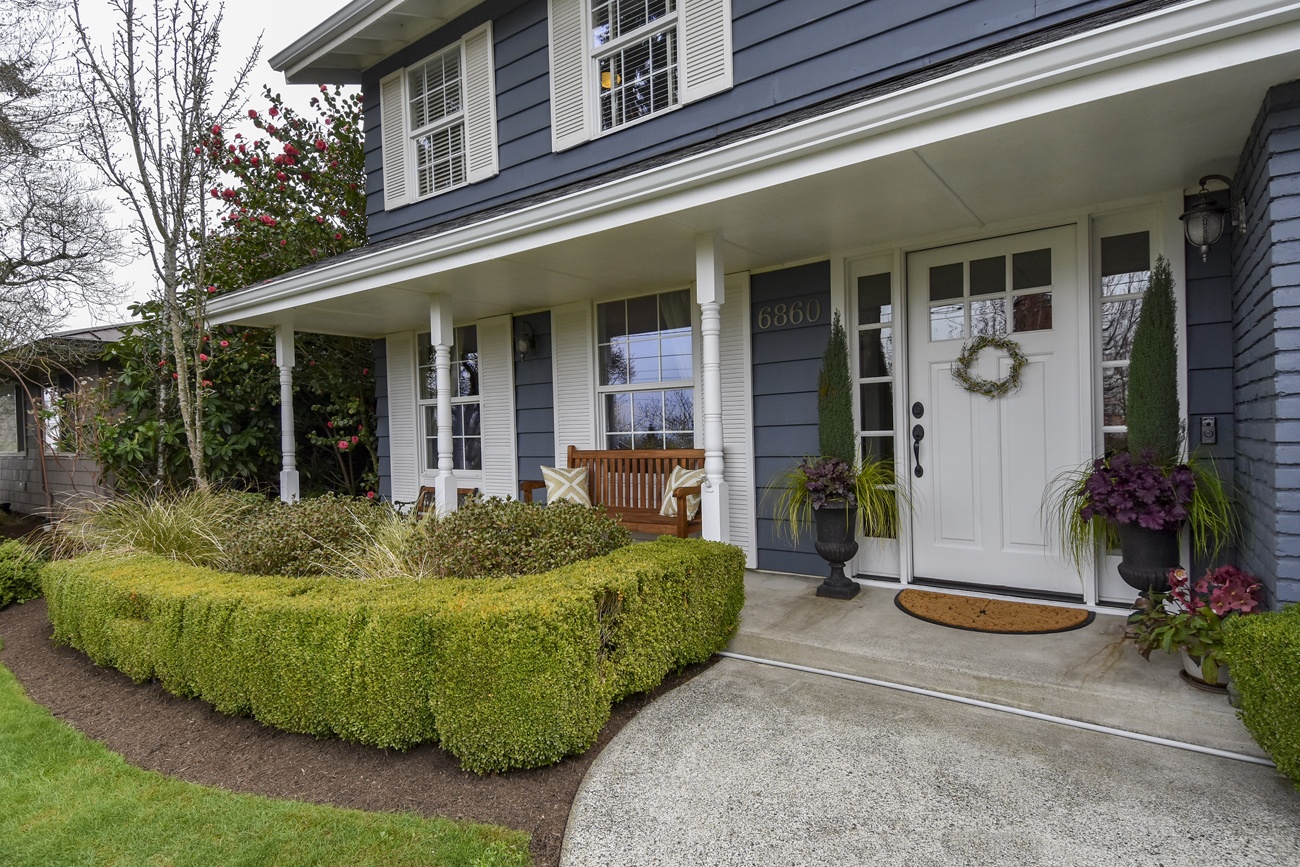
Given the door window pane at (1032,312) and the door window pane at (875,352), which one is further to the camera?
the door window pane at (875,352)

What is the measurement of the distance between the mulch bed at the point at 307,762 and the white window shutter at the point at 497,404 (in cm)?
307

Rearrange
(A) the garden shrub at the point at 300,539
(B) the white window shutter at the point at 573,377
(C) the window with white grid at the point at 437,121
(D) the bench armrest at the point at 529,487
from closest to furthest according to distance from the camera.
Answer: (A) the garden shrub at the point at 300,539 → (D) the bench armrest at the point at 529,487 → (B) the white window shutter at the point at 573,377 → (C) the window with white grid at the point at 437,121

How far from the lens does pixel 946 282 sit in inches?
150

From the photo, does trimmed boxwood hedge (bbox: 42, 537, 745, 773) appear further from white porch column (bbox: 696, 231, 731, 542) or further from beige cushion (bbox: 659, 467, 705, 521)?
beige cushion (bbox: 659, 467, 705, 521)

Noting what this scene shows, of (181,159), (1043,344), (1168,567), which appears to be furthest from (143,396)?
(1168,567)

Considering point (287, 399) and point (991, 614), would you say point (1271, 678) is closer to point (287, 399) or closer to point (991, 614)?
point (991, 614)

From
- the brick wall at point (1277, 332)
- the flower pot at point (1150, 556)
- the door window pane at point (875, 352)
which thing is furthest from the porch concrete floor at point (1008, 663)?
the door window pane at point (875, 352)

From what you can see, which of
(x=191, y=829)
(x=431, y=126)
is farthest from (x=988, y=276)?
(x=431, y=126)

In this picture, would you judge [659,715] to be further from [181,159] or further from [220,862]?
[181,159]

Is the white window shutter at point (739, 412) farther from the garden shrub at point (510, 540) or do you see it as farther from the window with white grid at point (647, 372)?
the garden shrub at point (510, 540)

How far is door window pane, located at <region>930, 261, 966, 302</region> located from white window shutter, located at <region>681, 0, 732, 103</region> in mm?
1825

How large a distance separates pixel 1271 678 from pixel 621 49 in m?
5.05

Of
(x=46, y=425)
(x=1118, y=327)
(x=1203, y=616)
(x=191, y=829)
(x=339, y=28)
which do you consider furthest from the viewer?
(x=46, y=425)

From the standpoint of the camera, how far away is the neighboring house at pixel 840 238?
7.59 feet
